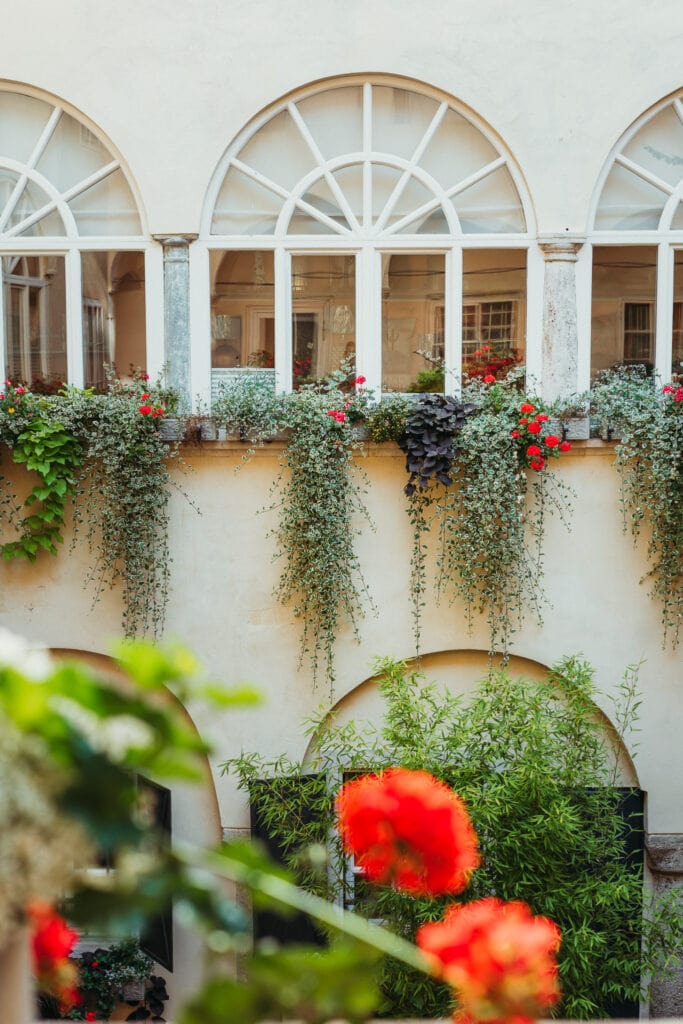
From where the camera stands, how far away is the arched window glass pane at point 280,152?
691 centimetres

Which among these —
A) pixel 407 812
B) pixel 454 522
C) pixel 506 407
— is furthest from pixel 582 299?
pixel 407 812

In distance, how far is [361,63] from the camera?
22.1 feet

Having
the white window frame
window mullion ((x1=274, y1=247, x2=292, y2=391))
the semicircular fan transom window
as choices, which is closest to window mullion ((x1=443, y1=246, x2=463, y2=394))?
the white window frame

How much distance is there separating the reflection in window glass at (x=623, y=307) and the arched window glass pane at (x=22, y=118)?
3561 mm

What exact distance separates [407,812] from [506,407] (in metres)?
5.23

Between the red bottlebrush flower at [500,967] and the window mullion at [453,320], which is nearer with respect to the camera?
the red bottlebrush flower at [500,967]

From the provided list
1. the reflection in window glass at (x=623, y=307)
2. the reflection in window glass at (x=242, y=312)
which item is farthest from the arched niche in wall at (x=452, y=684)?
the reflection in window glass at (x=242, y=312)

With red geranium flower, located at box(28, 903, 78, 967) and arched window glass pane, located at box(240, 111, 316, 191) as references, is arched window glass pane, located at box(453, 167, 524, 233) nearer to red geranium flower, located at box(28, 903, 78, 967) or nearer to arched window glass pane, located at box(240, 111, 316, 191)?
arched window glass pane, located at box(240, 111, 316, 191)

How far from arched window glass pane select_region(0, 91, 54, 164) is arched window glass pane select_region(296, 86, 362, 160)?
160 cm

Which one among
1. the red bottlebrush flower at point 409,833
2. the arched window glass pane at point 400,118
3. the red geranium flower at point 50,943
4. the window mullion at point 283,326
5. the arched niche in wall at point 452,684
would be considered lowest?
the arched niche in wall at point 452,684

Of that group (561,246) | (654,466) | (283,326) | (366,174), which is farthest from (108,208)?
(654,466)

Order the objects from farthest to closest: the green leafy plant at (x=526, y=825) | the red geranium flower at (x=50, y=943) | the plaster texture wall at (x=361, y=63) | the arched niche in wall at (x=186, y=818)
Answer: the arched niche in wall at (x=186, y=818) → the plaster texture wall at (x=361, y=63) → the green leafy plant at (x=526, y=825) → the red geranium flower at (x=50, y=943)

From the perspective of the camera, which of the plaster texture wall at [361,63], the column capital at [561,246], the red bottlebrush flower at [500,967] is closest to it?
the red bottlebrush flower at [500,967]

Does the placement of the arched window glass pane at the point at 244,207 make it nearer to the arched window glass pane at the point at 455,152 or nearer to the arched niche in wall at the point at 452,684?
the arched window glass pane at the point at 455,152
